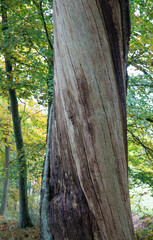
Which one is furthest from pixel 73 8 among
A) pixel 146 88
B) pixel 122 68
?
pixel 146 88

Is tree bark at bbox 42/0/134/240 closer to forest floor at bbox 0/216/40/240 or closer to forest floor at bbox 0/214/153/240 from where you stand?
forest floor at bbox 0/214/153/240

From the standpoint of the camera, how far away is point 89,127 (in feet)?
4.74

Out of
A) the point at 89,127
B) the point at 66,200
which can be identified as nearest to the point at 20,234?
the point at 66,200

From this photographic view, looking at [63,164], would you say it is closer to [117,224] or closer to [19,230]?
[117,224]

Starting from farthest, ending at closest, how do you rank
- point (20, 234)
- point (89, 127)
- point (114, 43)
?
point (20, 234) < point (114, 43) < point (89, 127)

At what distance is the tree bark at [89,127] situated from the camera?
1.41 metres

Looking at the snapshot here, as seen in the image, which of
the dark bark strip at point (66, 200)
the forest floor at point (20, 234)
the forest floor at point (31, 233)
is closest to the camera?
the dark bark strip at point (66, 200)

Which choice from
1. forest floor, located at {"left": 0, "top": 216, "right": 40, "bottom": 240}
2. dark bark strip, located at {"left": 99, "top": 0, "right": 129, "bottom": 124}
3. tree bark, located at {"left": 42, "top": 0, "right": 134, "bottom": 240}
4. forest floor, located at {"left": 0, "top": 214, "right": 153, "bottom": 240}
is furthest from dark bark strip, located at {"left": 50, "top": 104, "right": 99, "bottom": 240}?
Result: forest floor, located at {"left": 0, "top": 216, "right": 40, "bottom": 240}

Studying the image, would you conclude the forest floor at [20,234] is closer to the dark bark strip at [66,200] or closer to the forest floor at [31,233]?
the forest floor at [31,233]

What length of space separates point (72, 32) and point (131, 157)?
7.22 m

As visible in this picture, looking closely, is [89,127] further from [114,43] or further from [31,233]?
[31,233]

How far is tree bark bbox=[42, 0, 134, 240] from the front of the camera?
1.41 meters

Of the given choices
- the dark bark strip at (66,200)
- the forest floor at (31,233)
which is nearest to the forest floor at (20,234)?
the forest floor at (31,233)

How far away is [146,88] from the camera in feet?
22.3
